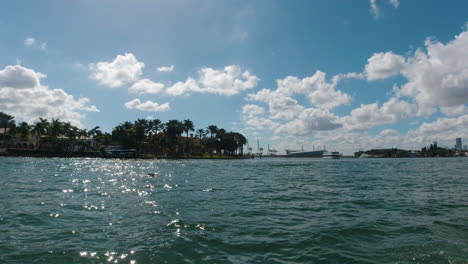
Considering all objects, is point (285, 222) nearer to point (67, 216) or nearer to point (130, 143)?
point (67, 216)

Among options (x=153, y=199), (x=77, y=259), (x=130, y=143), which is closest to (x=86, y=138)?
(x=130, y=143)

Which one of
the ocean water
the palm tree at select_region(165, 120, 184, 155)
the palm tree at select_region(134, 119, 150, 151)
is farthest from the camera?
the palm tree at select_region(165, 120, 184, 155)

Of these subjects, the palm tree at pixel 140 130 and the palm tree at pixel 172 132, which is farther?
the palm tree at pixel 172 132

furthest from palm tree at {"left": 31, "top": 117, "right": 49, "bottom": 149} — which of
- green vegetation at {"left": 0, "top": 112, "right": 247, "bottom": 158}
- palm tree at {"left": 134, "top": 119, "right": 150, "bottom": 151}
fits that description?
palm tree at {"left": 134, "top": 119, "right": 150, "bottom": 151}

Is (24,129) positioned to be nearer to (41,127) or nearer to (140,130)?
(41,127)

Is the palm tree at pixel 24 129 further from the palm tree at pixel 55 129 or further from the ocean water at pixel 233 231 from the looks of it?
the ocean water at pixel 233 231

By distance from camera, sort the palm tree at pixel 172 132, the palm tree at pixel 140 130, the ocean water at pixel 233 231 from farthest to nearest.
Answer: the palm tree at pixel 172 132 < the palm tree at pixel 140 130 < the ocean water at pixel 233 231

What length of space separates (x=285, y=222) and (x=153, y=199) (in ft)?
35.4

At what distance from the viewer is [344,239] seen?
1073cm

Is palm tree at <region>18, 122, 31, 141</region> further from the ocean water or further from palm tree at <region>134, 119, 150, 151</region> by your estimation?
the ocean water

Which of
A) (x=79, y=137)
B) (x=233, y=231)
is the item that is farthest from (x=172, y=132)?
(x=233, y=231)

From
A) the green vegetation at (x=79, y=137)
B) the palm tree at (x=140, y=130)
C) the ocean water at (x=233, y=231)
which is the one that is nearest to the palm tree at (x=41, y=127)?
the green vegetation at (x=79, y=137)

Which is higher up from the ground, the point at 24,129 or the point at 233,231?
the point at 24,129

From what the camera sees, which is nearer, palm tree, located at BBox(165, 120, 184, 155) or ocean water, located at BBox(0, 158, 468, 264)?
ocean water, located at BBox(0, 158, 468, 264)
